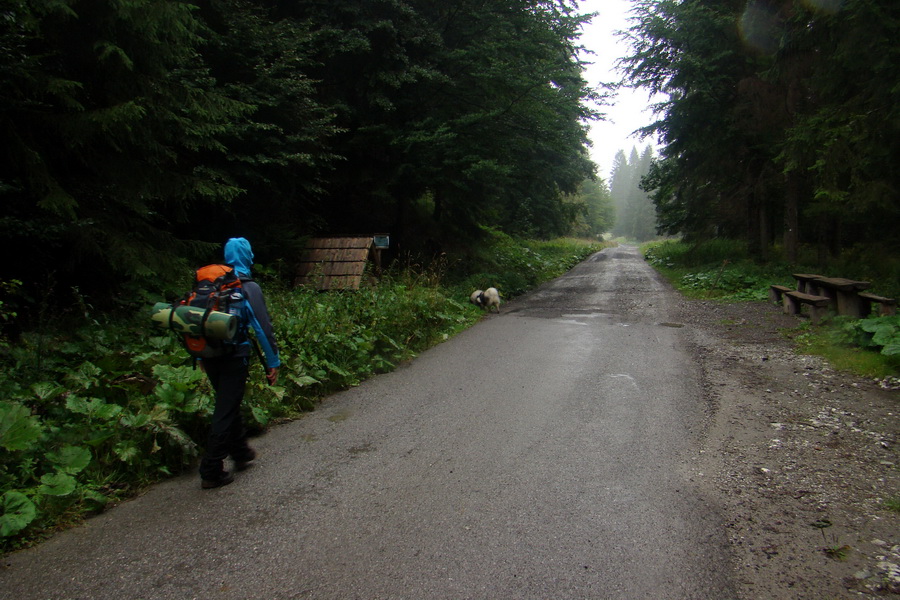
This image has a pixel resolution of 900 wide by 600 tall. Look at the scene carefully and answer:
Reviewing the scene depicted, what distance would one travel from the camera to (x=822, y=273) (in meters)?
15.1

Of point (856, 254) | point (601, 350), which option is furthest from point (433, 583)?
point (856, 254)

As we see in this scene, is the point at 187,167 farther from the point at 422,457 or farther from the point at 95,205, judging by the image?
the point at 422,457

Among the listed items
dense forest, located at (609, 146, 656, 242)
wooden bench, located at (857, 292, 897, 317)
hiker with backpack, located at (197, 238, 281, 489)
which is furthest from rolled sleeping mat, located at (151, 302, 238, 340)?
dense forest, located at (609, 146, 656, 242)

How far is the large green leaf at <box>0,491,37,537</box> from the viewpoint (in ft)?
9.88

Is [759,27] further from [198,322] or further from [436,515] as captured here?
[198,322]

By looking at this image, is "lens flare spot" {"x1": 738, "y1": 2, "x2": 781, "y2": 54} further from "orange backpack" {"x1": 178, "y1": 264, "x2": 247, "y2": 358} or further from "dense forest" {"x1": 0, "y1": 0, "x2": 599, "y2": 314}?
"orange backpack" {"x1": 178, "y1": 264, "x2": 247, "y2": 358}

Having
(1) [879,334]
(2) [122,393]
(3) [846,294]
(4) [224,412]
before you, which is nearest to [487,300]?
(3) [846,294]

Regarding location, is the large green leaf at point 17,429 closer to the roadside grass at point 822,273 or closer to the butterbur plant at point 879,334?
the roadside grass at point 822,273

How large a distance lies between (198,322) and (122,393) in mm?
1804

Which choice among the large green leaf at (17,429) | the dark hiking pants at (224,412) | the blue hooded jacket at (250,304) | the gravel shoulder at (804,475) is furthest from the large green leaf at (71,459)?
the gravel shoulder at (804,475)

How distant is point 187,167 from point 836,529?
32.1 ft

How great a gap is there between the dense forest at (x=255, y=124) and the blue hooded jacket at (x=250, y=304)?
6.89 feet

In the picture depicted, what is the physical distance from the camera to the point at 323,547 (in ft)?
10.1

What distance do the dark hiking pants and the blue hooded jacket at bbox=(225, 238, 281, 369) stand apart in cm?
15
